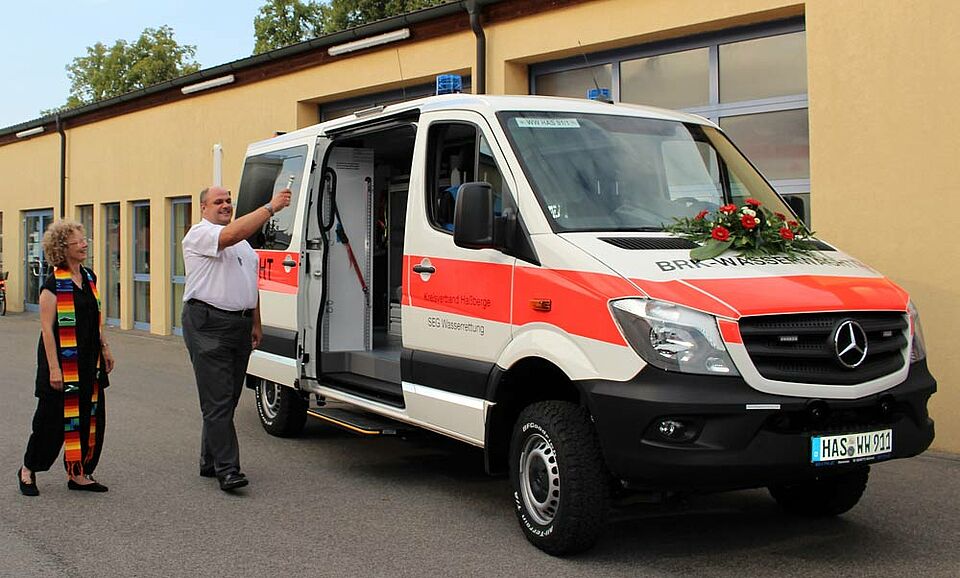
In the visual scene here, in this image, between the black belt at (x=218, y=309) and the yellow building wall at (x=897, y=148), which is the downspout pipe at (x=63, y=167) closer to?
the black belt at (x=218, y=309)

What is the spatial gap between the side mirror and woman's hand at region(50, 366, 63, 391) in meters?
2.86

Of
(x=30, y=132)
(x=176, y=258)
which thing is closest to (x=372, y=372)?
(x=176, y=258)

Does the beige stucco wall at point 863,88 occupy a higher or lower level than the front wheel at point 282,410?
higher

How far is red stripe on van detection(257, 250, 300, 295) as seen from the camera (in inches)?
307

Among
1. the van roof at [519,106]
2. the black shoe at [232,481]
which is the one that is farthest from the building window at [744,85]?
the black shoe at [232,481]

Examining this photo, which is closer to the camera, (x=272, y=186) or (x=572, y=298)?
(x=572, y=298)

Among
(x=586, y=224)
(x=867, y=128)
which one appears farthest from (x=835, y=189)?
(x=586, y=224)

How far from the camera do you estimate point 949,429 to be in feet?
26.4

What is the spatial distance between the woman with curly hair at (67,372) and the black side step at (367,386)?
1.67 metres

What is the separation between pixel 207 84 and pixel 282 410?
35.1 ft

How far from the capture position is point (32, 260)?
25641mm

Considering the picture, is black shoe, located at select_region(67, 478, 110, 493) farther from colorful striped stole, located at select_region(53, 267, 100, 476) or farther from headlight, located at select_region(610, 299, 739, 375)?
headlight, located at select_region(610, 299, 739, 375)

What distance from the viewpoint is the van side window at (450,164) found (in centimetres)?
598

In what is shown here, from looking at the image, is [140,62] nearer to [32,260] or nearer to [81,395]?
[32,260]
